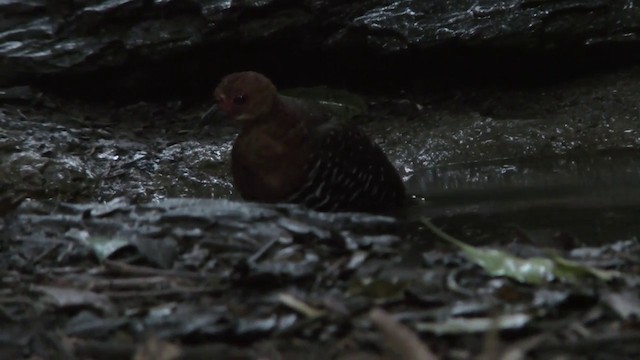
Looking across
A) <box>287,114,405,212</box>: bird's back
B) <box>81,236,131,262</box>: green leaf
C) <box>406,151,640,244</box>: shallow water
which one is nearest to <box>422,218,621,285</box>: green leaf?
<box>406,151,640,244</box>: shallow water

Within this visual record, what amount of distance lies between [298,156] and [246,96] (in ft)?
1.43

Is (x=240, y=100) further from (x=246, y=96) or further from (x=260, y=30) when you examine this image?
(x=260, y=30)

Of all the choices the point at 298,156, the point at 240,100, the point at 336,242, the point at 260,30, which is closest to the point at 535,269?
the point at 336,242

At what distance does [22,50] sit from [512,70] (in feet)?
10.9

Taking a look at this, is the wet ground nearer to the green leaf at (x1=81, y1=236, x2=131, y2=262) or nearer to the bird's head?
the green leaf at (x1=81, y1=236, x2=131, y2=262)

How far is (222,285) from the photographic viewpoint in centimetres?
304

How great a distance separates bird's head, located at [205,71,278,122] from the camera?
4.96 meters

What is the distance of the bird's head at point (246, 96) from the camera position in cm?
496

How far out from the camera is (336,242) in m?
3.47

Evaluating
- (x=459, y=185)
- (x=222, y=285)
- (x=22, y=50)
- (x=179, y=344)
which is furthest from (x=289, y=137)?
(x=22, y=50)

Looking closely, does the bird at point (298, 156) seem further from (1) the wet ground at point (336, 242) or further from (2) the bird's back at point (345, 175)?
(1) the wet ground at point (336, 242)

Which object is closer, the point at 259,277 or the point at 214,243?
the point at 259,277

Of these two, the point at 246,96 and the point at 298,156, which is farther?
the point at 246,96

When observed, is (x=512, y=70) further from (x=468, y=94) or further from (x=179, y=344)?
(x=179, y=344)
